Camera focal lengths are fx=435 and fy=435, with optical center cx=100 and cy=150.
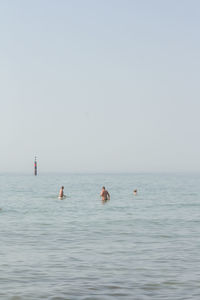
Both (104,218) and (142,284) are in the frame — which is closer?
(142,284)

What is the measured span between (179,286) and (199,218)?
19975 millimetres

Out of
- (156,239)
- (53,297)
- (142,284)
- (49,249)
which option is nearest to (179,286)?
(142,284)

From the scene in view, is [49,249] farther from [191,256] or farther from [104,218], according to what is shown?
[104,218]

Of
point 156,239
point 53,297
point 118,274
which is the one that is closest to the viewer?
point 53,297

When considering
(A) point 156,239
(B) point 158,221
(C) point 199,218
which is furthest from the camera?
(C) point 199,218

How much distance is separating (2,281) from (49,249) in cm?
523

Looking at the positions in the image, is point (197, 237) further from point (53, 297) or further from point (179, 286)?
point (53, 297)

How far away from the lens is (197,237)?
2136 cm

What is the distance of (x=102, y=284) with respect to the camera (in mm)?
12359

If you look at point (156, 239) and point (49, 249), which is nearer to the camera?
point (49, 249)

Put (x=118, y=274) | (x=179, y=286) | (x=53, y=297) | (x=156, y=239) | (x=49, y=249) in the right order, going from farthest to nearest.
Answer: (x=156, y=239), (x=49, y=249), (x=118, y=274), (x=179, y=286), (x=53, y=297)

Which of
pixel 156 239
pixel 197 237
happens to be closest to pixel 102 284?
→ pixel 156 239

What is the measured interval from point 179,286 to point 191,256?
14.4 feet

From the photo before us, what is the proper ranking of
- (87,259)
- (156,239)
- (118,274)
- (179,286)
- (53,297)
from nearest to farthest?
(53,297) → (179,286) → (118,274) → (87,259) → (156,239)
